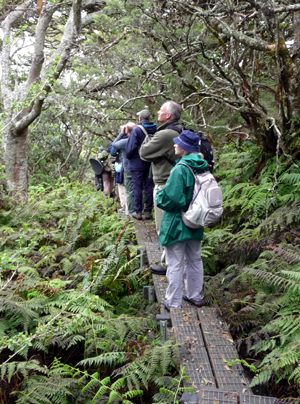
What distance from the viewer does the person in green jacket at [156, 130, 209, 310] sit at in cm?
407

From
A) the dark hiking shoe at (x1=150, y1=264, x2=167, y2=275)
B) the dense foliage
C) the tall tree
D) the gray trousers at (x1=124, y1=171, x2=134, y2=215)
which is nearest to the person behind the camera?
the dense foliage

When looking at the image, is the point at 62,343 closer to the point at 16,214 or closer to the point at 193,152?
the point at 193,152

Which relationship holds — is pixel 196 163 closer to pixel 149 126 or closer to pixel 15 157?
pixel 149 126

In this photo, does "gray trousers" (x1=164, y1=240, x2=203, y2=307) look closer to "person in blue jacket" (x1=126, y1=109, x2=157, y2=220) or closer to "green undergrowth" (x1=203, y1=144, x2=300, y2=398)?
"green undergrowth" (x1=203, y1=144, x2=300, y2=398)

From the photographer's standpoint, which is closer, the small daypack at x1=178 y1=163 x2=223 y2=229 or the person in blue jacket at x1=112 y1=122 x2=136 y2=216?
the small daypack at x1=178 y1=163 x2=223 y2=229

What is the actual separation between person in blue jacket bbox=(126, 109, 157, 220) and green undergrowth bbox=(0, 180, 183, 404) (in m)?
→ 0.98

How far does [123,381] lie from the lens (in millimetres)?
3277

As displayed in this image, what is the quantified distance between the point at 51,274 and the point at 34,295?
1.36 metres

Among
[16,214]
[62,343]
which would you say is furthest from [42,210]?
[62,343]

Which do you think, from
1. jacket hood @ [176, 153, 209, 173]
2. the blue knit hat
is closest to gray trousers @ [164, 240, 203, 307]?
jacket hood @ [176, 153, 209, 173]

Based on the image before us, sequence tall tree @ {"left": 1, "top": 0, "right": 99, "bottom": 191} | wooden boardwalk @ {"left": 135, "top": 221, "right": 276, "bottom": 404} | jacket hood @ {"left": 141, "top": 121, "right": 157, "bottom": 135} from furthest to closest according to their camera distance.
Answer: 1. tall tree @ {"left": 1, "top": 0, "right": 99, "bottom": 191}
2. jacket hood @ {"left": 141, "top": 121, "right": 157, "bottom": 135}
3. wooden boardwalk @ {"left": 135, "top": 221, "right": 276, "bottom": 404}

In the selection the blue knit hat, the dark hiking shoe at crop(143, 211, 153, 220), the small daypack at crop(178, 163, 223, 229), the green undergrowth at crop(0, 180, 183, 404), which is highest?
the blue knit hat

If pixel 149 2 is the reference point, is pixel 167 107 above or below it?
below

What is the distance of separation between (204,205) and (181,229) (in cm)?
37
